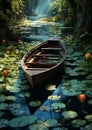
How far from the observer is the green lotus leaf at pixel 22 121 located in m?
4.56

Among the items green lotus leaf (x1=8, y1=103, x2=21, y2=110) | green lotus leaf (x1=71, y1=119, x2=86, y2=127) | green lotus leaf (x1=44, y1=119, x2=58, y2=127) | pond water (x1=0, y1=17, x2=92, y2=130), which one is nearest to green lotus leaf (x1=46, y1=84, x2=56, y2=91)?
pond water (x1=0, y1=17, x2=92, y2=130)

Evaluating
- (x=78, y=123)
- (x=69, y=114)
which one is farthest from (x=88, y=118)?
(x=69, y=114)

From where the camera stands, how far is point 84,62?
28.7ft

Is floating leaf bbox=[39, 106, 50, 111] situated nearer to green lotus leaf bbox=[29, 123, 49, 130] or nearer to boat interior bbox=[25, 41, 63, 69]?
green lotus leaf bbox=[29, 123, 49, 130]

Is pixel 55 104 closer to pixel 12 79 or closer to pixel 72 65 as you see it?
pixel 12 79

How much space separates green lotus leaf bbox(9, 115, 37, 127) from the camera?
179 inches

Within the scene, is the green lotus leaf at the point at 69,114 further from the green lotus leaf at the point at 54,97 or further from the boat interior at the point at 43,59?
the boat interior at the point at 43,59

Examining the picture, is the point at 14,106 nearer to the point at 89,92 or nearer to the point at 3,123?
the point at 3,123

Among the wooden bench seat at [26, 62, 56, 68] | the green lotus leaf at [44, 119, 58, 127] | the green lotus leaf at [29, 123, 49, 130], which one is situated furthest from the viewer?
the wooden bench seat at [26, 62, 56, 68]

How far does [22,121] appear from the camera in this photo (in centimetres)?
464

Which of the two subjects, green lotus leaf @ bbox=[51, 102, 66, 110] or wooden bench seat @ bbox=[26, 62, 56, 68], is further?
wooden bench seat @ bbox=[26, 62, 56, 68]

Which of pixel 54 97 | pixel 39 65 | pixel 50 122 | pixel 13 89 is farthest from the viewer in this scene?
pixel 39 65

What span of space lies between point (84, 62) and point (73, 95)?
2989mm

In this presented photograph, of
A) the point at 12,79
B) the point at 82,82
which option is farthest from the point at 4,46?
the point at 82,82
